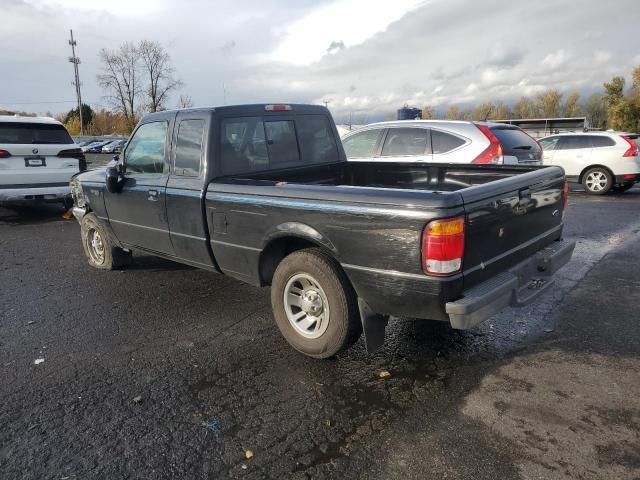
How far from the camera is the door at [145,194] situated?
4.77 metres

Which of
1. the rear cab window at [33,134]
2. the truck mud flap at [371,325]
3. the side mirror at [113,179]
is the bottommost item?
the truck mud flap at [371,325]

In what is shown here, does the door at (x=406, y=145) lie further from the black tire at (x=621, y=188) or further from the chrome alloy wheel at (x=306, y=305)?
the black tire at (x=621, y=188)

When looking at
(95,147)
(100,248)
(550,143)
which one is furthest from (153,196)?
(95,147)

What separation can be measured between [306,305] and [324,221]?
731 millimetres

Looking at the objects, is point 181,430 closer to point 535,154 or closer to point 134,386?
point 134,386

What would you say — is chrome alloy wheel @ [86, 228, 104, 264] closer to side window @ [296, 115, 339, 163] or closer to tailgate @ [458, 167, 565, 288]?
→ side window @ [296, 115, 339, 163]

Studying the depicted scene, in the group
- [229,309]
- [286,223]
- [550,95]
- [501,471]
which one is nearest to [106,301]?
[229,309]

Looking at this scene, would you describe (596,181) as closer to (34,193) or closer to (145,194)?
(145,194)

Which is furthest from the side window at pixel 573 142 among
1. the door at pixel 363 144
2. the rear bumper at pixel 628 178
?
the door at pixel 363 144

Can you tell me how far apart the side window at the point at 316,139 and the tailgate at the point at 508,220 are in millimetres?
2201

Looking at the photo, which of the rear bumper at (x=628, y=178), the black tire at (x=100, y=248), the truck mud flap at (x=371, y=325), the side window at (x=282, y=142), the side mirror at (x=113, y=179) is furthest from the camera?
the rear bumper at (x=628, y=178)

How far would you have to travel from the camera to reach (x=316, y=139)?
5227mm

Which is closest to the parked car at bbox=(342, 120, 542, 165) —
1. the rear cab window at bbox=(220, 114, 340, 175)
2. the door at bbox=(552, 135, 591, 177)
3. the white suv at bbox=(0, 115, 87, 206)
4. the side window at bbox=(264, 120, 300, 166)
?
the rear cab window at bbox=(220, 114, 340, 175)

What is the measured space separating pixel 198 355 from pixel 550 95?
79.2 meters
